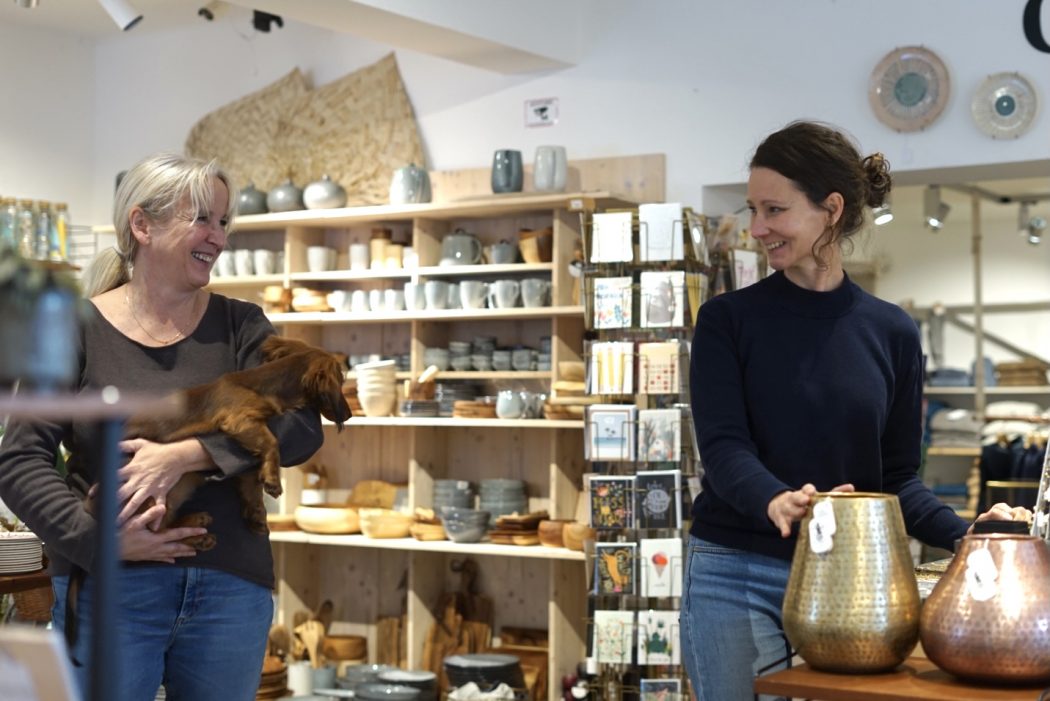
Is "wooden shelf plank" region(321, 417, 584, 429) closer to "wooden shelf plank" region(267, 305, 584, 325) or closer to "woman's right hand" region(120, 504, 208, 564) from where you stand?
"wooden shelf plank" region(267, 305, 584, 325)

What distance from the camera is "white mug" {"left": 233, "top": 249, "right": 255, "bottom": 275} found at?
251 inches

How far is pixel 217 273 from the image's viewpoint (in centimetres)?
653

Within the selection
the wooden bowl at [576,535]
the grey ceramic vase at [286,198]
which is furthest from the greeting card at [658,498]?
the grey ceramic vase at [286,198]

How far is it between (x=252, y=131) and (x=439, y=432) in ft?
5.97

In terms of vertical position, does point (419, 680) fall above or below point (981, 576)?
below

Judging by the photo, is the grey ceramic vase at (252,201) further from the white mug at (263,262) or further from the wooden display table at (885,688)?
the wooden display table at (885,688)

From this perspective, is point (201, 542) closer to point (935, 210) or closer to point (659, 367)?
point (659, 367)

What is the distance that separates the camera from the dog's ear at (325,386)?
2.18 meters

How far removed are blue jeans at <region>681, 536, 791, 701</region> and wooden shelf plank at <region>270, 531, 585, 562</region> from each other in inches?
128

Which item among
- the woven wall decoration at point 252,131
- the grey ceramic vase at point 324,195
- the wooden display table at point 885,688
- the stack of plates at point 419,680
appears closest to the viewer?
the wooden display table at point 885,688

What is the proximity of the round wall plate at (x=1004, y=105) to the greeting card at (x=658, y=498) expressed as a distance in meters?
1.72

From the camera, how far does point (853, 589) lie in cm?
161

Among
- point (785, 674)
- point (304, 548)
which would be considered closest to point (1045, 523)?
point (785, 674)

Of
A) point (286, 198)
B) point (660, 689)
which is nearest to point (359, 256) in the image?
point (286, 198)
